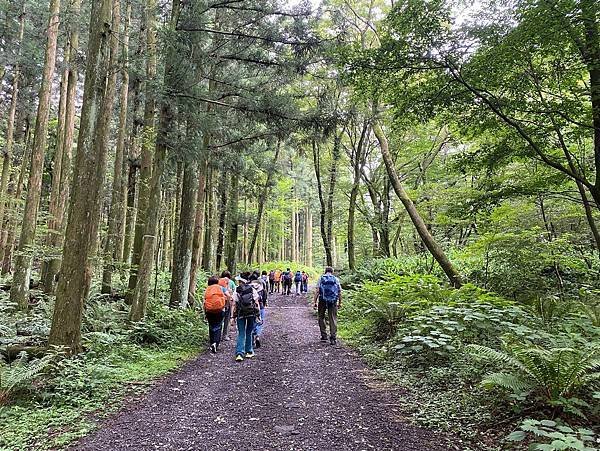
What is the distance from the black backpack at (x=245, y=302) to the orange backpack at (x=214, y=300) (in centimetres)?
54

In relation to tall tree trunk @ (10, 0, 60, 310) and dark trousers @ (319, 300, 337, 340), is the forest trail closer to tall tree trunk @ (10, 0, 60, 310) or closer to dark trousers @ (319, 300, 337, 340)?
dark trousers @ (319, 300, 337, 340)

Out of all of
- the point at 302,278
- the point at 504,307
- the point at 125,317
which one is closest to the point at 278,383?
the point at 504,307

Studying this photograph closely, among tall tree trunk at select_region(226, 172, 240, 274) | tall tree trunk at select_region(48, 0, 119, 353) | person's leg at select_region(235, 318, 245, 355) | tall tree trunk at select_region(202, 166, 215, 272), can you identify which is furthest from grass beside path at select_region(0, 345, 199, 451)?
tall tree trunk at select_region(226, 172, 240, 274)

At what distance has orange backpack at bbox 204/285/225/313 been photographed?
861cm

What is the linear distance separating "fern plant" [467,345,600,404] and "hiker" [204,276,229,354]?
5799mm

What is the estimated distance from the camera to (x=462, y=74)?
6.88m

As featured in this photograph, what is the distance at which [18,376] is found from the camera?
4805mm

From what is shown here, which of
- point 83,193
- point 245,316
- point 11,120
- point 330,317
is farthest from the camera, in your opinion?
point 11,120

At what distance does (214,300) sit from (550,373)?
6.42 m

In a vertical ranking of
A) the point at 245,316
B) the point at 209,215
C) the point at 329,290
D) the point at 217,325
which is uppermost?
the point at 209,215

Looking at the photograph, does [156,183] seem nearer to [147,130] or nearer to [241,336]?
[147,130]

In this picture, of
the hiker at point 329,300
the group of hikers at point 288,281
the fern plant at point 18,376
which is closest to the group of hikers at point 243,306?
the hiker at point 329,300

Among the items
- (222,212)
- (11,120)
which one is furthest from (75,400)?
(222,212)

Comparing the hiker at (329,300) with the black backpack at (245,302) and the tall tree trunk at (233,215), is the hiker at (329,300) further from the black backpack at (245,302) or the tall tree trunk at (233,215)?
the tall tree trunk at (233,215)
